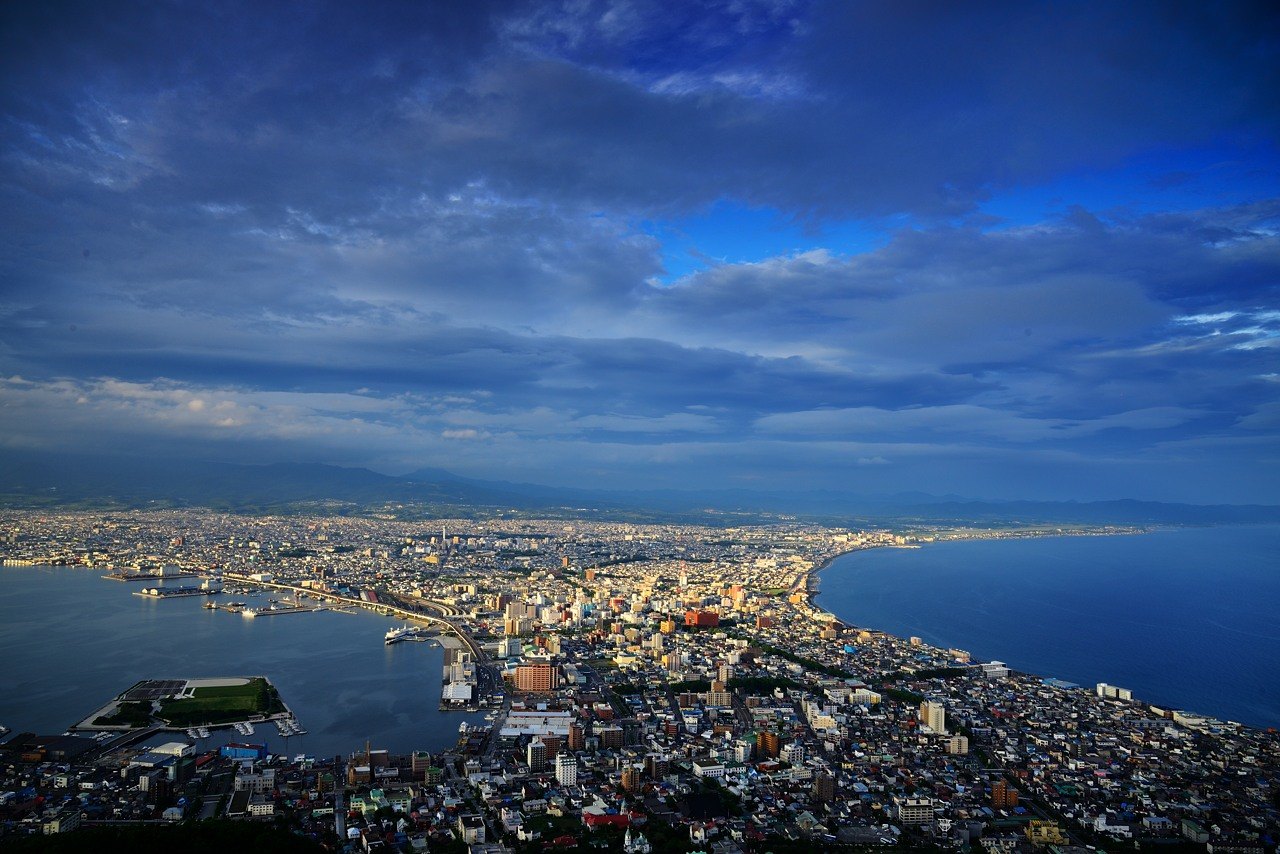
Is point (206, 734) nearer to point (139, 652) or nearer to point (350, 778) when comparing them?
point (350, 778)

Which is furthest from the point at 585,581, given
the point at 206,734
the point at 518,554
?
the point at 206,734

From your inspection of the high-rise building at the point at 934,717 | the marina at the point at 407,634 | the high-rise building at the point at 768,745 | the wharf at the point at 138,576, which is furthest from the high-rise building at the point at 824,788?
the wharf at the point at 138,576

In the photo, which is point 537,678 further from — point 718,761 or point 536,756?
point 718,761

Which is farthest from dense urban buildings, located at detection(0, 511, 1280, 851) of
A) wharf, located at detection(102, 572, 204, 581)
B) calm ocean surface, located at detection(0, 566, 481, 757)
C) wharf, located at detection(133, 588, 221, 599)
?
wharf, located at detection(102, 572, 204, 581)

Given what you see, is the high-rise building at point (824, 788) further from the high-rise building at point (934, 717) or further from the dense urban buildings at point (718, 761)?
the high-rise building at point (934, 717)

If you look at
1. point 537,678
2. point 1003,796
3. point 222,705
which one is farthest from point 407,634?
point 1003,796
